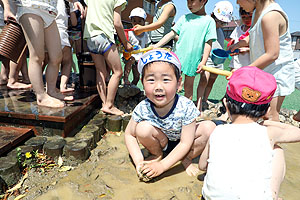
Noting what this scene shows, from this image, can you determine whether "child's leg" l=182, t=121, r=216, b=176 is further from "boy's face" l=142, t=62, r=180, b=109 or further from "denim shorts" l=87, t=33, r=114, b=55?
"denim shorts" l=87, t=33, r=114, b=55

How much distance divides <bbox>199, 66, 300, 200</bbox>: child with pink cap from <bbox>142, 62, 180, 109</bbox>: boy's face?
44 cm

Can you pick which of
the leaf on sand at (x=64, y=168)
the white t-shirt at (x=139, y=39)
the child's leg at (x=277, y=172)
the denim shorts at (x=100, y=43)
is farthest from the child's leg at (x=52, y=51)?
the child's leg at (x=277, y=172)

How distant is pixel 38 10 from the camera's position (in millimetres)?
2021

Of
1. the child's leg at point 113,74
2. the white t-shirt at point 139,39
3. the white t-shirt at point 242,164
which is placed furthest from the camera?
the white t-shirt at point 139,39

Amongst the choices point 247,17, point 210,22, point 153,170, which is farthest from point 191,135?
point 247,17

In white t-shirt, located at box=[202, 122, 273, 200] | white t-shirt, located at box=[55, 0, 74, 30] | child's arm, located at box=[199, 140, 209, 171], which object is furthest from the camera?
white t-shirt, located at box=[55, 0, 74, 30]

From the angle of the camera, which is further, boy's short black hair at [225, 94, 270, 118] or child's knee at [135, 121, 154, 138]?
child's knee at [135, 121, 154, 138]

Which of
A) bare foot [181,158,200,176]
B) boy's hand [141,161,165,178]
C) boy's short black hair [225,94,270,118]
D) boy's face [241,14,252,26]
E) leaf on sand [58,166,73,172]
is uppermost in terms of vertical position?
boy's face [241,14,252,26]

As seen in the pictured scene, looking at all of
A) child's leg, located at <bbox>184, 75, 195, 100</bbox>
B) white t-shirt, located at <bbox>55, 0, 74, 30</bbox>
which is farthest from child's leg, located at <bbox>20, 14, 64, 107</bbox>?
child's leg, located at <bbox>184, 75, 195, 100</bbox>

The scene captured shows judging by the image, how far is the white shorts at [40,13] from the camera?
6.51 ft

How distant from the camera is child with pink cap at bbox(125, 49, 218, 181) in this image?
5.30 feet

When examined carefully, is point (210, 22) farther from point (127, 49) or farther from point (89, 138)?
point (89, 138)

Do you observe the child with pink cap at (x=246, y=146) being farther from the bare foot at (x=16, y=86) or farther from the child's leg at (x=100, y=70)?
the bare foot at (x=16, y=86)

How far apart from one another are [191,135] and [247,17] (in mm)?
2322
